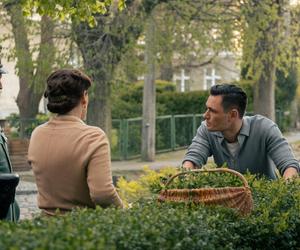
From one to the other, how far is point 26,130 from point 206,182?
21.5m

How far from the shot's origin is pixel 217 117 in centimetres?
704

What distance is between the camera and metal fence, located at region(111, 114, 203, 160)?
28.2 metres

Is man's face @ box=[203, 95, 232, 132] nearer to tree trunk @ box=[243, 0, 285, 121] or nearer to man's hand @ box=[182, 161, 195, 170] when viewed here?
man's hand @ box=[182, 161, 195, 170]

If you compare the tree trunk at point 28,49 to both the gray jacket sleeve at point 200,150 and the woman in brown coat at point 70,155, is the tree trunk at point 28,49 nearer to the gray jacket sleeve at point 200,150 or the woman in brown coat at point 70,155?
the gray jacket sleeve at point 200,150

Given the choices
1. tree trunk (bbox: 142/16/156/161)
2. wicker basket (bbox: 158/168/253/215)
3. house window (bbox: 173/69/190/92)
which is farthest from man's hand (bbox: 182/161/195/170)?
house window (bbox: 173/69/190/92)

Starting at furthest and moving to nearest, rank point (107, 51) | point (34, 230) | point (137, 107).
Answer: point (137, 107), point (107, 51), point (34, 230)

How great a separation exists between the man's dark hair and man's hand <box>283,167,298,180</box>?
506 mm

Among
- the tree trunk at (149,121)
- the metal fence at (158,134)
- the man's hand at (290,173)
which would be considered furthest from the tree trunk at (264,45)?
the man's hand at (290,173)

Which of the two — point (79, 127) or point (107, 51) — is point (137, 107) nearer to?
point (107, 51)

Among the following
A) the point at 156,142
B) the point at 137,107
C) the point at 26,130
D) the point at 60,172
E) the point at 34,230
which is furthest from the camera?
the point at 137,107

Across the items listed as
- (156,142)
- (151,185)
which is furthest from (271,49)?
(151,185)

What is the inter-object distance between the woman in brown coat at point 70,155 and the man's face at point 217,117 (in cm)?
148

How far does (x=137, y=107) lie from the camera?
32.8 metres

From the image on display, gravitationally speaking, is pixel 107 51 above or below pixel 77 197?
above
